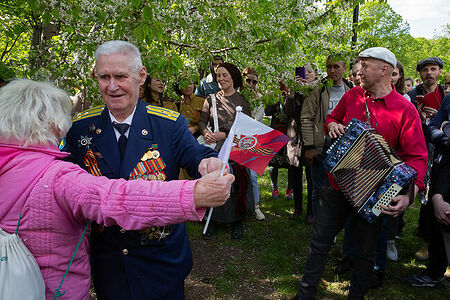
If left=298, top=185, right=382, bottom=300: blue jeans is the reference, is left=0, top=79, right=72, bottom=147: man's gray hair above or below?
above

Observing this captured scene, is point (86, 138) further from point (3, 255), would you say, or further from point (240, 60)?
point (240, 60)

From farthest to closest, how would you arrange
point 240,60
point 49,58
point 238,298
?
point 240,60 < point 238,298 < point 49,58

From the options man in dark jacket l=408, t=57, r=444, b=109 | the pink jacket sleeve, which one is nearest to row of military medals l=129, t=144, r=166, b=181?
the pink jacket sleeve

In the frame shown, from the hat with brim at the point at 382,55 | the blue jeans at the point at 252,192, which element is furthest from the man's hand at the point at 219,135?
the hat with brim at the point at 382,55

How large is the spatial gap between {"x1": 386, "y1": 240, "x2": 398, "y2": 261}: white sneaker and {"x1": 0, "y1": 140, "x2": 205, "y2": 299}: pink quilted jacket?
4226 mm

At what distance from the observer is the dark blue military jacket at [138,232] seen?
1991 mm

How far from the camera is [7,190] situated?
4.63ft

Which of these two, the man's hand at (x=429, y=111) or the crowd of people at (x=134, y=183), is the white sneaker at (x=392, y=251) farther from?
the man's hand at (x=429, y=111)

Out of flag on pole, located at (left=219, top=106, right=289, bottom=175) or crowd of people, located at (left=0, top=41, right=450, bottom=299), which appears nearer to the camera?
crowd of people, located at (left=0, top=41, right=450, bottom=299)

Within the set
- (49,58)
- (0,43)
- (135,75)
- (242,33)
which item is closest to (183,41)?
(242,33)

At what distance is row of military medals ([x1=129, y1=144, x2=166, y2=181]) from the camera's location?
1.97 metres

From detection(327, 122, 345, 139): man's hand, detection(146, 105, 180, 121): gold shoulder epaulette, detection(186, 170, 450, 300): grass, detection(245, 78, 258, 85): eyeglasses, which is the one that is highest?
detection(245, 78, 258, 85): eyeglasses

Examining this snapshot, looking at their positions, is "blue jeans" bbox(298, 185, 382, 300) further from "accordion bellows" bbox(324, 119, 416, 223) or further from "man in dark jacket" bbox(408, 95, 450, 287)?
"man in dark jacket" bbox(408, 95, 450, 287)

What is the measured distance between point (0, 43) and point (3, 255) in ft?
17.9
